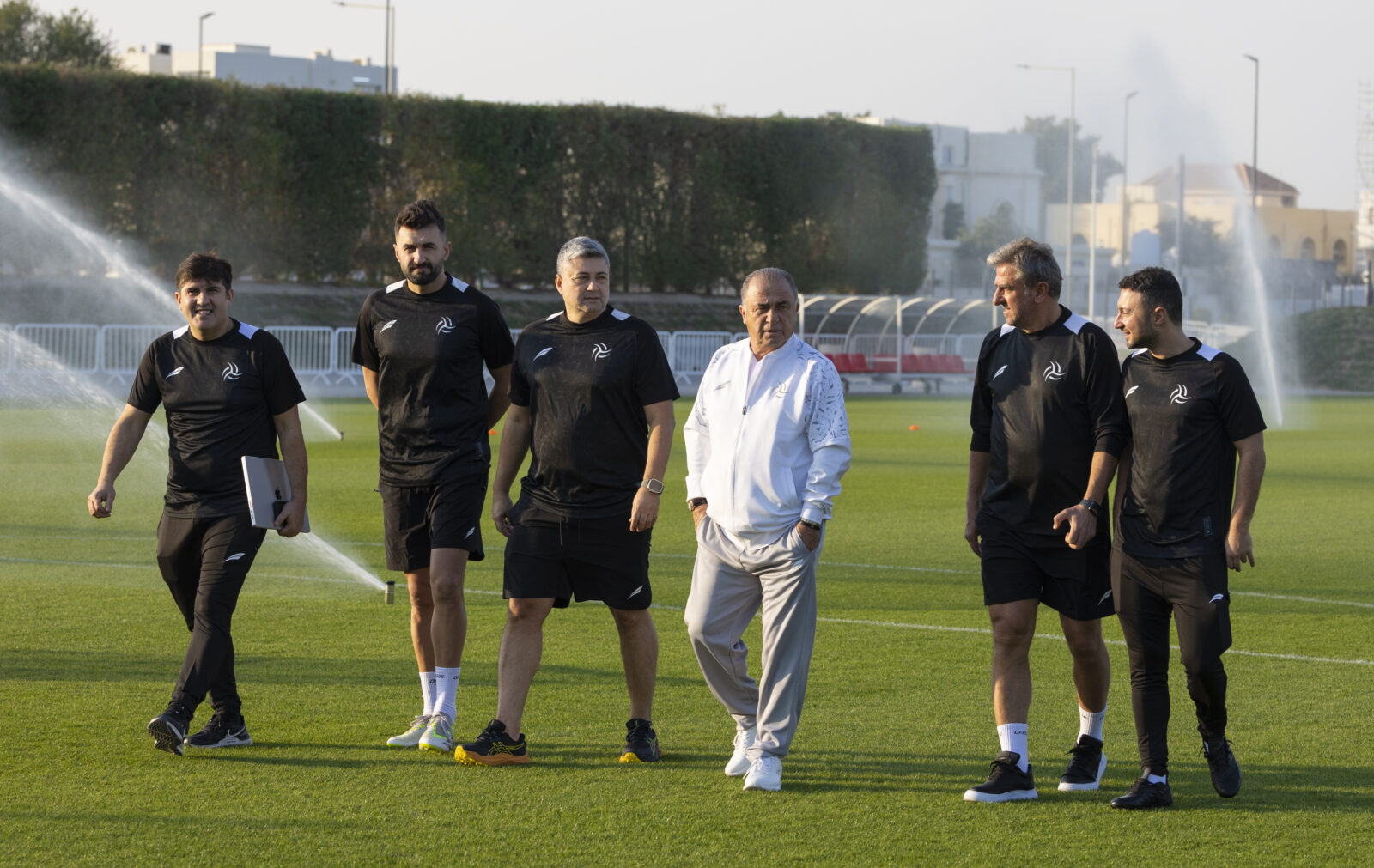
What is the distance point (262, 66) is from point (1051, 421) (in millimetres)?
87254

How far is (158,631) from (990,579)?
4.94 m

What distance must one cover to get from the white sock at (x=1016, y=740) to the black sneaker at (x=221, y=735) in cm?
289

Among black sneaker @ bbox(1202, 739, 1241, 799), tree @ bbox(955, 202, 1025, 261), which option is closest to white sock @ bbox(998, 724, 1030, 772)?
black sneaker @ bbox(1202, 739, 1241, 799)

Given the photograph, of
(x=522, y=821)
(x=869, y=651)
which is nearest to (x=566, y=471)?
(x=522, y=821)

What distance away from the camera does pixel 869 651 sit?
28.1 ft

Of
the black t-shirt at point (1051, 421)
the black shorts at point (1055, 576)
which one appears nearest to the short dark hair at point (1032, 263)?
the black t-shirt at point (1051, 421)

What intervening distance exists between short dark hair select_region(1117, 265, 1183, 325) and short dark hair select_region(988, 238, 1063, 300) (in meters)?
0.24

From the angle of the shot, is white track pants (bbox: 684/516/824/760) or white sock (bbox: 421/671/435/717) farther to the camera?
white sock (bbox: 421/671/435/717)

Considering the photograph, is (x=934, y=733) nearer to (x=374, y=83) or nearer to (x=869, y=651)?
(x=869, y=651)

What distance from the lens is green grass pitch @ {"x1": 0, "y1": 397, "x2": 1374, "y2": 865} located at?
5184 mm

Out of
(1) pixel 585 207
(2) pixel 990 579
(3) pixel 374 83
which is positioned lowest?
(2) pixel 990 579

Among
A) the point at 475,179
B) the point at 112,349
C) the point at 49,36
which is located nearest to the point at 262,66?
the point at 49,36

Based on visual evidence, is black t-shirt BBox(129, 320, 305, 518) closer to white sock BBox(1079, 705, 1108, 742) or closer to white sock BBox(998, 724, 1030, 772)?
white sock BBox(998, 724, 1030, 772)

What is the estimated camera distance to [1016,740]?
19.1 feet
